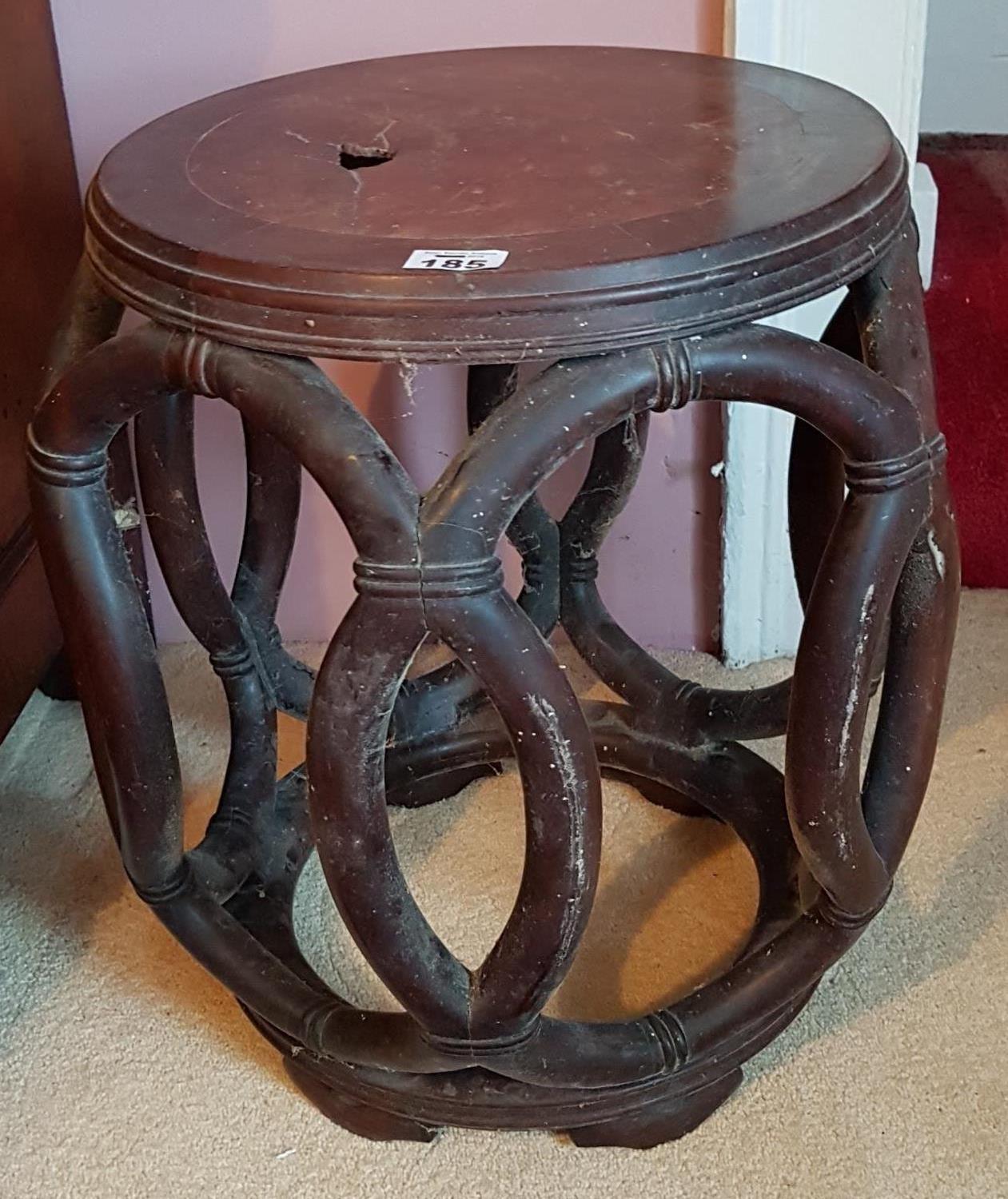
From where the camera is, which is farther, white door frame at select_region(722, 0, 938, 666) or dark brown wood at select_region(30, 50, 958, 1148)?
white door frame at select_region(722, 0, 938, 666)

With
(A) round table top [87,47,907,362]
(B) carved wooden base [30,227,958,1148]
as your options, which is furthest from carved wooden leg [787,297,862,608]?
(A) round table top [87,47,907,362]

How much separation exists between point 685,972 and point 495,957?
291 millimetres

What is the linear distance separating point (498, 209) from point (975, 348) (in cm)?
109

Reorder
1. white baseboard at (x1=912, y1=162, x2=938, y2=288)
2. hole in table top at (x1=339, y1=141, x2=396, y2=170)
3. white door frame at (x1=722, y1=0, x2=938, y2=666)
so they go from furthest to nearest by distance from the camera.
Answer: white baseboard at (x1=912, y1=162, x2=938, y2=288) < white door frame at (x1=722, y1=0, x2=938, y2=666) < hole in table top at (x1=339, y1=141, x2=396, y2=170)

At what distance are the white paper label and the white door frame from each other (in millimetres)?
499

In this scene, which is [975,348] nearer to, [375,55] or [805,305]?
[805,305]

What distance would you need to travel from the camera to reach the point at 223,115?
84 cm

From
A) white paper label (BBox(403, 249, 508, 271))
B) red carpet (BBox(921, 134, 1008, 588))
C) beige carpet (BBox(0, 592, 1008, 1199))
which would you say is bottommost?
beige carpet (BBox(0, 592, 1008, 1199))

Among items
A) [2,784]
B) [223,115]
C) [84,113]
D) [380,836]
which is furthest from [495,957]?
[84,113]

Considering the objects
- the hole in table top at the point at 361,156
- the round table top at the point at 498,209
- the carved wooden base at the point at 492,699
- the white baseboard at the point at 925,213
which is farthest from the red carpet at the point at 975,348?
the hole in table top at the point at 361,156

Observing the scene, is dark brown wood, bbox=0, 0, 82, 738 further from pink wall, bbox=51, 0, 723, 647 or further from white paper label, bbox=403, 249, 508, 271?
white paper label, bbox=403, 249, 508, 271

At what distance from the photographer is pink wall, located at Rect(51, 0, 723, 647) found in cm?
106

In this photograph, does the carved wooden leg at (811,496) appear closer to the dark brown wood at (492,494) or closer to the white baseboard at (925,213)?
the dark brown wood at (492,494)

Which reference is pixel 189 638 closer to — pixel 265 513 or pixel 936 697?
pixel 265 513
